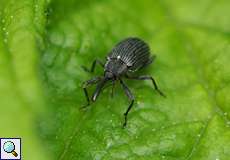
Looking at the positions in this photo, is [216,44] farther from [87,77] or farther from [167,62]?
[87,77]

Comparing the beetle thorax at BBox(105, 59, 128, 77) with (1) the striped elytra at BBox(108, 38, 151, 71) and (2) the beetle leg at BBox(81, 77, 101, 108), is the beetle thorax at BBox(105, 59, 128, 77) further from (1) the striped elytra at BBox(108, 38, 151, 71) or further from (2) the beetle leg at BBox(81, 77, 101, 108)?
(2) the beetle leg at BBox(81, 77, 101, 108)

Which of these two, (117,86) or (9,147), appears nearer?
(9,147)

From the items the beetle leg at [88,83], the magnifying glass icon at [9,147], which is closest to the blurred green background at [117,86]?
the beetle leg at [88,83]

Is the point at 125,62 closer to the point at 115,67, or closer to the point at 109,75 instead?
the point at 115,67

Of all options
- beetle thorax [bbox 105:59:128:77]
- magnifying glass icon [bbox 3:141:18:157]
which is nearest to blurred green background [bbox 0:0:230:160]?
beetle thorax [bbox 105:59:128:77]

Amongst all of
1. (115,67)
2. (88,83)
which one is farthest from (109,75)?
(88,83)
